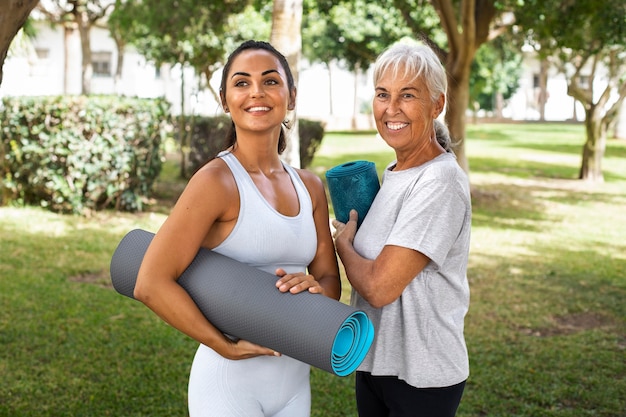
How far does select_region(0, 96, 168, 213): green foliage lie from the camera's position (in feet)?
32.4

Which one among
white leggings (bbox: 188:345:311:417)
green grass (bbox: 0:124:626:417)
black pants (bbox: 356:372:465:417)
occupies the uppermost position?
white leggings (bbox: 188:345:311:417)

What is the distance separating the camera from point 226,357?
2.20 metres

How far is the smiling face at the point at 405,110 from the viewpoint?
244 centimetres

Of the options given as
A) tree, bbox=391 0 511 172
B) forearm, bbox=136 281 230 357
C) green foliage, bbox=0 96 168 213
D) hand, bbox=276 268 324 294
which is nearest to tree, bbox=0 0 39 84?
forearm, bbox=136 281 230 357

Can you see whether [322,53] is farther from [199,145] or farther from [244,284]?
[244,284]

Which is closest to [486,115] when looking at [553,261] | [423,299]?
[553,261]

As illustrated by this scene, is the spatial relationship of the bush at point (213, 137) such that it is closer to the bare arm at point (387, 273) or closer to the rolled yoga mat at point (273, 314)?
the bare arm at point (387, 273)

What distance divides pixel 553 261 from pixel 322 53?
23.6m

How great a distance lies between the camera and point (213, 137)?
14.0 metres

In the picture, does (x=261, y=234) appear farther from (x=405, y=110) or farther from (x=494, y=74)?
(x=494, y=74)

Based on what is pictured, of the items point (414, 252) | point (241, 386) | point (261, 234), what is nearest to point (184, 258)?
point (261, 234)

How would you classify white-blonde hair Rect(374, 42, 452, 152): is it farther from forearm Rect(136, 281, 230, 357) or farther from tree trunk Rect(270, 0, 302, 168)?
tree trunk Rect(270, 0, 302, 168)

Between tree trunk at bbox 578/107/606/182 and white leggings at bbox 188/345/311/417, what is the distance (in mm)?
15672

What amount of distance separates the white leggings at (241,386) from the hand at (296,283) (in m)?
0.29
